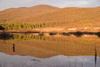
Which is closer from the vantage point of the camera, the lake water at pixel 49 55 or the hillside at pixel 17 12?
the lake water at pixel 49 55

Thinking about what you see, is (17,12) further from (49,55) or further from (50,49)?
(49,55)

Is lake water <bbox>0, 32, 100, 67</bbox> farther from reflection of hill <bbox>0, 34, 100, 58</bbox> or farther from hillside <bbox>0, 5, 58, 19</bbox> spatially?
hillside <bbox>0, 5, 58, 19</bbox>

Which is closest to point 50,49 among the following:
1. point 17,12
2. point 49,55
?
point 49,55

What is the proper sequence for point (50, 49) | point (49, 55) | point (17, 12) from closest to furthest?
point (49, 55)
point (50, 49)
point (17, 12)

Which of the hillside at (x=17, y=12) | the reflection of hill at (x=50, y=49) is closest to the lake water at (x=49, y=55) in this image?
the reflection of hill at (x=50, y=49)

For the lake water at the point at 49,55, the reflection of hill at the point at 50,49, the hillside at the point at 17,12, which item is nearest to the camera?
the lake water at the point at 49,55

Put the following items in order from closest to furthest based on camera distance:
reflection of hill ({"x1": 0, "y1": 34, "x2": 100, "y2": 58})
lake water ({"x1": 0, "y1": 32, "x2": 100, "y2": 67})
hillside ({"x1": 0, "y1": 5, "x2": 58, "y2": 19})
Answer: lake water ({"x1": 0, "y1": 32, "x2": 100, "y2": 67}), reflection of hill ({"x1": 0, "y1": 34, "x2": 100, "y2": 58}), hillside ({"x1": 0, "y1": 5, "x2": 58, "y2": 19})

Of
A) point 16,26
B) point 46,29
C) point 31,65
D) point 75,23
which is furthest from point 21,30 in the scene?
point 31,65

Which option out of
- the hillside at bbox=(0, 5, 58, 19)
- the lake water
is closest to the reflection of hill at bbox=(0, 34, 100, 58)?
the lake water

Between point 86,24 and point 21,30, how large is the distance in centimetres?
1464

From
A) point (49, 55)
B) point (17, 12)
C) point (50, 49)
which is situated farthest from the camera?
point (17, 12)

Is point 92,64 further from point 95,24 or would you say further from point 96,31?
point 95,24

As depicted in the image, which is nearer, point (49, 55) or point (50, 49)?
point (49, 55)

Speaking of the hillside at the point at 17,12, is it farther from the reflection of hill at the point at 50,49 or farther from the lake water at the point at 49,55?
the lake water at the point at 49,55
